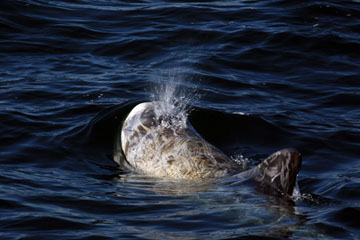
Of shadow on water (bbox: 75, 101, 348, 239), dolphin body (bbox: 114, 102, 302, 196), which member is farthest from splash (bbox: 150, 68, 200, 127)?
shadow on water (bbox: 75, 101, 348, 239)

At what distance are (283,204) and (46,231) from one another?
2428mm

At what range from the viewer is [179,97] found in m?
12.1

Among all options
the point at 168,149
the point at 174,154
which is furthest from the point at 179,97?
the point at 174,154

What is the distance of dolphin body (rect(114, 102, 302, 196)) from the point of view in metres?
7.22

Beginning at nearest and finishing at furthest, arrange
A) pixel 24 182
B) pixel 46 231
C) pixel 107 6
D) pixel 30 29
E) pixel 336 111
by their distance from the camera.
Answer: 1. pixel 46 231
2. pixel 24 182
3. pixel 336 111
4. pixel 30 29
5. pixel 107 6

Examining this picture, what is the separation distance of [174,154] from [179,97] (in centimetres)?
332

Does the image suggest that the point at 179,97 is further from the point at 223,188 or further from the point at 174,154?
the point at 223,188

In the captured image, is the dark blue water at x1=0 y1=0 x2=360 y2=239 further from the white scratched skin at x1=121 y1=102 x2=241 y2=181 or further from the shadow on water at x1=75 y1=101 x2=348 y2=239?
the white scratched skin at x1=121 y1=102 x2=241 y2=181

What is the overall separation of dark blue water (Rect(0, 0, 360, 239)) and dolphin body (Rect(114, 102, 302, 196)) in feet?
0.82

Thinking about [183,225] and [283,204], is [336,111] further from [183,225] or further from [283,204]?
[183,225]

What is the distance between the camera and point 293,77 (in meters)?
13.4

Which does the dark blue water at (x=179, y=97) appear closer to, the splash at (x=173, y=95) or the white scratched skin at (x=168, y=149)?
the splash at (x=173, y=95)

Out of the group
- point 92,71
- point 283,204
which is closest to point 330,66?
point 92,71

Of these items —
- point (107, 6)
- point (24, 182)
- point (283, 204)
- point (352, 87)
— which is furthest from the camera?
point (107, 6)
